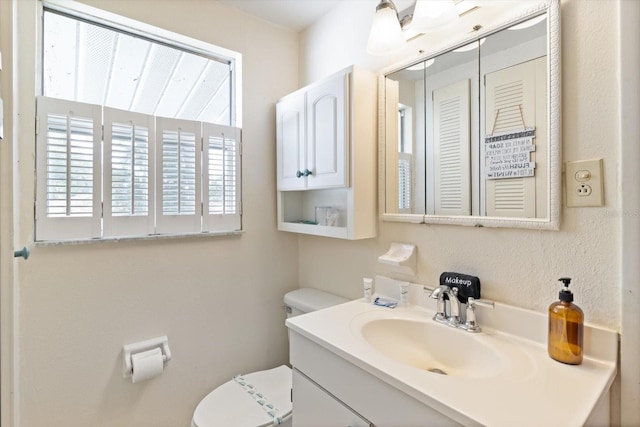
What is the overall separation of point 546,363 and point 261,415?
103 cm

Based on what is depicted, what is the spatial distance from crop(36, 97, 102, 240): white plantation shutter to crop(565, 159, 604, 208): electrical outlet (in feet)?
5.47

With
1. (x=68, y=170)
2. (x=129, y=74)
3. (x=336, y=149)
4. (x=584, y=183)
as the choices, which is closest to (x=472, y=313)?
(x=584, y=183)

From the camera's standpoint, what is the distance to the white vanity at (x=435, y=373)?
0.62 meters

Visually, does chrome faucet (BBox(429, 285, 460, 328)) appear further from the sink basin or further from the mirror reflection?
the mirror reflection

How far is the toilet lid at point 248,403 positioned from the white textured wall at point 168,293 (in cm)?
22

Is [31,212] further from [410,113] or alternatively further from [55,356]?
[410,113]

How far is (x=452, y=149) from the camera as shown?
1.11 meters

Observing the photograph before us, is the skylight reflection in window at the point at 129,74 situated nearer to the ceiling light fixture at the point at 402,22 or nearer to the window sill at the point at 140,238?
the window sill at the point at 140,238

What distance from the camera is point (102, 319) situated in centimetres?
129

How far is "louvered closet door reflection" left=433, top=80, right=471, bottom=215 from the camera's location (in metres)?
1.07

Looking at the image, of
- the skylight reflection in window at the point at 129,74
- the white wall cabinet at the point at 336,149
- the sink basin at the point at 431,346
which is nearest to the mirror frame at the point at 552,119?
the sink basin at the point at 431,346

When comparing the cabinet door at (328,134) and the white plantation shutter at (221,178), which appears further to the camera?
the white plantation shutter at (221,178)

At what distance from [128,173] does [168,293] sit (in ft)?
1.89

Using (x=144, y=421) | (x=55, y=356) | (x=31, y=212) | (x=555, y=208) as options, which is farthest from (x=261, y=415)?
(x=555, y=208)
